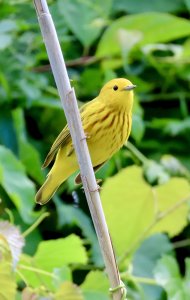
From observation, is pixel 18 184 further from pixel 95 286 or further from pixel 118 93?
pixel 118 93

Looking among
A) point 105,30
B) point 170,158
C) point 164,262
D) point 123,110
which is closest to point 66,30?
point 105,30

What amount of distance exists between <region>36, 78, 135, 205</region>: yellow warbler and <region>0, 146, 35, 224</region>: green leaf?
34 centimetres

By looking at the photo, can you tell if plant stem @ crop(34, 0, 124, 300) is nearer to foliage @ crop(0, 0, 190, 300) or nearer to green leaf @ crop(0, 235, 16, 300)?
green leaf @ crop(0, 235, 16, 300)

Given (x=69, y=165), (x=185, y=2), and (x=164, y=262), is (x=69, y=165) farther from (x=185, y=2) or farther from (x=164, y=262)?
(x=185, y=2)

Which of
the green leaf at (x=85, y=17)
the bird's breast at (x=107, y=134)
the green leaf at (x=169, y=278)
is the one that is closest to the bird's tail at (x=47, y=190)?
the bird's breast at (x=107, y=134)

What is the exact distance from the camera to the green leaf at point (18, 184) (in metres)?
2.14

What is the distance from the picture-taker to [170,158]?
245cm

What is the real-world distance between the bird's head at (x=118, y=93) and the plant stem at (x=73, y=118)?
0.36 m

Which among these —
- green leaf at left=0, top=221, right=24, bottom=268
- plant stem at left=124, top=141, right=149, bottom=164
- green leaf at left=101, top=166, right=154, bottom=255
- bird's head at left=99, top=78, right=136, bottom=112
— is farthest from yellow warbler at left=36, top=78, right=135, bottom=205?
plant stem at left=124, top=141, right=149, bottom=164

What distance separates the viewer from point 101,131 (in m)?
1.71

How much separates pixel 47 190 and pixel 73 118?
0.53 metres

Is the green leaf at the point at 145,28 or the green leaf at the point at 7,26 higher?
the green leaf at the point at 7,26

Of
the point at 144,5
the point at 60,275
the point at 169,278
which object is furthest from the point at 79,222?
the point at 144,5

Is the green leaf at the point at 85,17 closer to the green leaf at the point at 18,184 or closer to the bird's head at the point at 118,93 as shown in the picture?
the green leaf at the point at 18,184
